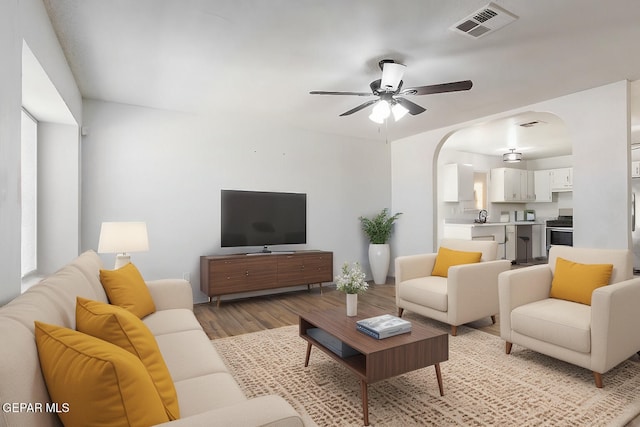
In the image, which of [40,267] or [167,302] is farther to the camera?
[40,267]

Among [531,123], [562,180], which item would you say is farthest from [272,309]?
[562,180]

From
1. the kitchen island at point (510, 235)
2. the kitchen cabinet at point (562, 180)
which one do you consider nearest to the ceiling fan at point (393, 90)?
the kitchen island at point (510, 235)

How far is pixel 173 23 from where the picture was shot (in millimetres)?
2369

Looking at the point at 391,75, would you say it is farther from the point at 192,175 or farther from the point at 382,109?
the point at 192,175

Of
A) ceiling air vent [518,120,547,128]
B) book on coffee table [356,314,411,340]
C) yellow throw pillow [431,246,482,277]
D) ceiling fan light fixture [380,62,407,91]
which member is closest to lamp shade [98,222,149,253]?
book on coffee table [356,314,411,340]

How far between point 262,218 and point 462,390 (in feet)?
10.6

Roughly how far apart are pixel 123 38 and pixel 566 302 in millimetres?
3988

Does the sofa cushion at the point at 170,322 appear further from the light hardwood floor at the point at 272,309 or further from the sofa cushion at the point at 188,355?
the light hardwood floor at the point at 272,309

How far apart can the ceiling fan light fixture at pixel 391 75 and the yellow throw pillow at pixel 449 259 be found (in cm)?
186

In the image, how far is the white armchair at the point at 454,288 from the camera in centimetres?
320

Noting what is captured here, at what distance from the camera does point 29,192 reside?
311cm

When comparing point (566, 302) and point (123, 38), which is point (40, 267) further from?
point (566, 302)

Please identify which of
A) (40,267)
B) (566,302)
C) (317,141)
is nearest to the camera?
(566,302)

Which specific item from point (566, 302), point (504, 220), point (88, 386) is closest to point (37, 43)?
point (88, 386)
